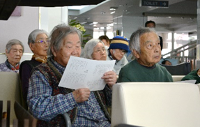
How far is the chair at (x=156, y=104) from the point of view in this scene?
5.76 feet

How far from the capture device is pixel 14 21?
5941 mm

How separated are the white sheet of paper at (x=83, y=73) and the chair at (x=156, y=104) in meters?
0.34

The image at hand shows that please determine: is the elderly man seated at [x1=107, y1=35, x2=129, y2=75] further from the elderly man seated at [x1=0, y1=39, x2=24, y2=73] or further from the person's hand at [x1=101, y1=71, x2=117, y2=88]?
the person's hand at [x1=101, y1=71, x2=117, y2=88]

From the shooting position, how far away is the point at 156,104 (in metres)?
1.85

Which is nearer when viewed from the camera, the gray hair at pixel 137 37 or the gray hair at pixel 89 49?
the gray hair at pixel 137 37

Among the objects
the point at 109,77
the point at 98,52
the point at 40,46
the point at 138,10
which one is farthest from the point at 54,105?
the point at 138,10

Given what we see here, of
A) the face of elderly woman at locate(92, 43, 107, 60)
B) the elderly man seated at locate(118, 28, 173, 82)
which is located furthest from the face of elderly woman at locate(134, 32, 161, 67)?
the face of elderly woman at locate(92, 43, 107, 60)

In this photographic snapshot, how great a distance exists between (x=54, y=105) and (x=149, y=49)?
0.92m

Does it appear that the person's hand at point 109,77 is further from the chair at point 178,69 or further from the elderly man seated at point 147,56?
the chair at point 178,69

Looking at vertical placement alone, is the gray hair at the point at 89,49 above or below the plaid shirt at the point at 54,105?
above

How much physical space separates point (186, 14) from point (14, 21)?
13.5 meters

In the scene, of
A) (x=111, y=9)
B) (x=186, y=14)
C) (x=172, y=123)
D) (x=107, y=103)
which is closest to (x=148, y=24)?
(x=107, y=103)

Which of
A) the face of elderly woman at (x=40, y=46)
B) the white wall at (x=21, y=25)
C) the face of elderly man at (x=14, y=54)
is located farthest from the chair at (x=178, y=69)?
the white wall at (x=21, y=25)

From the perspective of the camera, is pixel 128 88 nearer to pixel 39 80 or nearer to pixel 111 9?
pixel 39 80
